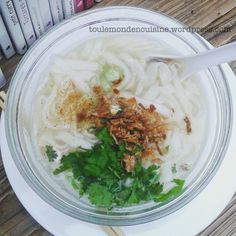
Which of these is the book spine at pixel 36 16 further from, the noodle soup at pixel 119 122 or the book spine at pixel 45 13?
the noodle soup at pixel 119 122

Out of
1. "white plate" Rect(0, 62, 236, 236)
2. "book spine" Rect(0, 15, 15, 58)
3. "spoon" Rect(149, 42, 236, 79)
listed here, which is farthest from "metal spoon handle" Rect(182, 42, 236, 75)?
"book spine" Rect(0, 15, 15, 58)

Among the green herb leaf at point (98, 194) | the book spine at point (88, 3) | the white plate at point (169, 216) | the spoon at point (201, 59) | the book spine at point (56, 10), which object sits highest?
the book spine at point (56, 10)

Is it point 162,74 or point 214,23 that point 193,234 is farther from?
point 214,23

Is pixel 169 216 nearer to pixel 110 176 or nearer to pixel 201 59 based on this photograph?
pixel 110 176

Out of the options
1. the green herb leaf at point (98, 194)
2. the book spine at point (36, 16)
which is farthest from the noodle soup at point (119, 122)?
the book spine at point (36, 16)

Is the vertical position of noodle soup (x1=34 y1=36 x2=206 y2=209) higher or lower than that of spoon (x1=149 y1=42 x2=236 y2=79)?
lower

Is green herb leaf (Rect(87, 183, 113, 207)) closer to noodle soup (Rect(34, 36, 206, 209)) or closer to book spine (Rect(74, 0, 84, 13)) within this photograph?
noodle soup (Rect(34, 36, 206, 209))

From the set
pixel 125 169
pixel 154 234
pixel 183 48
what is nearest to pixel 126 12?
pixel 183 48
